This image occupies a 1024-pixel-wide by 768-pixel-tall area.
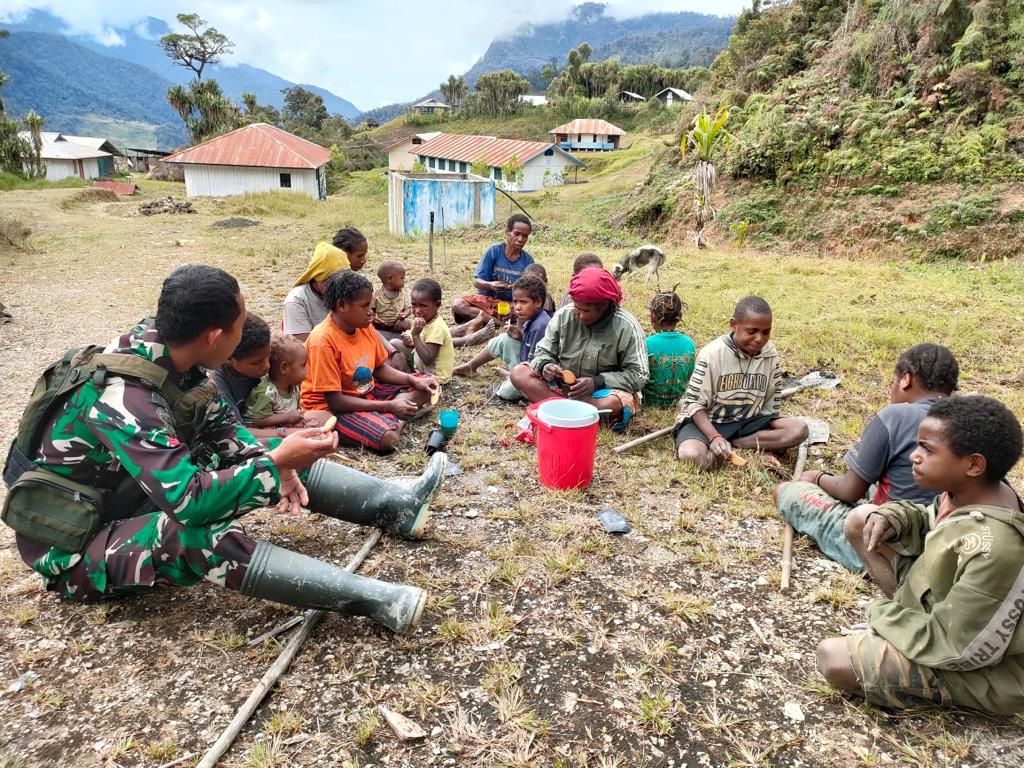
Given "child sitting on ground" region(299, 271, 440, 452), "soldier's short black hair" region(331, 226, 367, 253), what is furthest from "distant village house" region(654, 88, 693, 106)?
"child sitting on ground" region(299, 271, 440, 452)

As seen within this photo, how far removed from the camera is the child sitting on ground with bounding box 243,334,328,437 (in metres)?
3.32

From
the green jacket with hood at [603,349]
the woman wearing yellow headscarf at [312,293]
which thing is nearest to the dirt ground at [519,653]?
the green jacket with hood at [603,349]

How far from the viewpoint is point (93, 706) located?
1993mm

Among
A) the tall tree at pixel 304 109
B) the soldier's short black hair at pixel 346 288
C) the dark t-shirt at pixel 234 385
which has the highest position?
the tall tree at pixel 304 109

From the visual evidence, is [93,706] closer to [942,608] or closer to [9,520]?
[9,520]

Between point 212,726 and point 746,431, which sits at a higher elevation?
point 746,431

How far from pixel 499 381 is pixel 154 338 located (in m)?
3.41

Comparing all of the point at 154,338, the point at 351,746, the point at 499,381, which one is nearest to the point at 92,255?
the point at 499,381

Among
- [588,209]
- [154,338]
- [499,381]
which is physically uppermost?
[588,209]

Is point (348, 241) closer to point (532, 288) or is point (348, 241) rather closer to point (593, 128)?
point (532, 288)

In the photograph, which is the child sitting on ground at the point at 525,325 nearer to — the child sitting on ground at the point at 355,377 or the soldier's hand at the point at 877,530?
the child sitting on ground at the point at 355,377

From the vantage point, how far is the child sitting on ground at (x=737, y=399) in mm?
3553

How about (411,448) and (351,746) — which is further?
(411,448)

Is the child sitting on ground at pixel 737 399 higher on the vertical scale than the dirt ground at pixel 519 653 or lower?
higher
